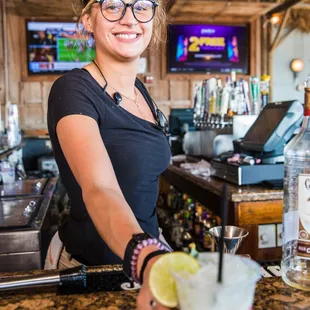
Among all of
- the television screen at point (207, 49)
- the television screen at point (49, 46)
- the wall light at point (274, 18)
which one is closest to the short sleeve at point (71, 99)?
the television screen at point (49, 46)

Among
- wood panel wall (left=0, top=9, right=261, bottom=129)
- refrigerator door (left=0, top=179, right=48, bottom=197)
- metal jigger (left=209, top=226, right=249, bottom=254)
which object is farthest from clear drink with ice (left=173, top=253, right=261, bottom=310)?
wood panel wall (left=0, top=9, right=261, bottom=129)

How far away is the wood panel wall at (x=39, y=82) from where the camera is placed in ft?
22.2

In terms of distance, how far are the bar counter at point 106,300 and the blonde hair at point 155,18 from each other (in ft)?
2.72

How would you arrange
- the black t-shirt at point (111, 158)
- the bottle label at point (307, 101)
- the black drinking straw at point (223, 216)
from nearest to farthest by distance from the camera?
1. the black drinking straw at point (223, 216)
2. the bottle label at point (307, 101)
3. the black t-shirt at point (111, 158)

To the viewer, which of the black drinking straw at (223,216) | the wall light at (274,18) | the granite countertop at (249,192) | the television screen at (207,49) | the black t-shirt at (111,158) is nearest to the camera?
the black drinking straw at (223,216)

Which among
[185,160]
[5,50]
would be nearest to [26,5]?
[5,50]

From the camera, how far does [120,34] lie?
4.17ft

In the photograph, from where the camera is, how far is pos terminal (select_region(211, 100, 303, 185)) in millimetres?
2314

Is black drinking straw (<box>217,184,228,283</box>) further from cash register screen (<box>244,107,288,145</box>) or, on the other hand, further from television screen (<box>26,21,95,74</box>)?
television screen (<box>26,21,95,74</box>)

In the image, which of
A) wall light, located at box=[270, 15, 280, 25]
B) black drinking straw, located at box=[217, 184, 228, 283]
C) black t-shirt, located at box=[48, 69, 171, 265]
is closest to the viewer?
black drinking straw, located at box=[217, 184, 228, 283]

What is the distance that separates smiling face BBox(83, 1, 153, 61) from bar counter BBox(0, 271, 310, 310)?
71 cm

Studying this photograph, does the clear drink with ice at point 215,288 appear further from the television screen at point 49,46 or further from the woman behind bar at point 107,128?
the television screen at point 49,46

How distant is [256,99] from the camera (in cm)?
316

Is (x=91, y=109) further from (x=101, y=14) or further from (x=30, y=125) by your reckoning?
(x=30, y=125)
